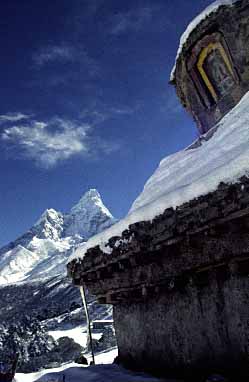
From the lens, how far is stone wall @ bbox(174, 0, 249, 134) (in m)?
8.30

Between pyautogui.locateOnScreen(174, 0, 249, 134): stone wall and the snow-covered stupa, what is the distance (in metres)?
3.67

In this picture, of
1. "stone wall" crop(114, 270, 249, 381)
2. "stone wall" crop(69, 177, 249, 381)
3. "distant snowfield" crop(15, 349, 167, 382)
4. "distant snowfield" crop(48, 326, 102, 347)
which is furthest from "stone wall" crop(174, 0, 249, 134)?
"distant snowfield" crop(48, 326, 102, 347)

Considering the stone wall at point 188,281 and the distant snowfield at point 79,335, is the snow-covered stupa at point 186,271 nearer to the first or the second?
the stone wall at point 188,281

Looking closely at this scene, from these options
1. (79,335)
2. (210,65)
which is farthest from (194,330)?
(79,335)

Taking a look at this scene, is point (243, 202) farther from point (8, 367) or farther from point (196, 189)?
point (8, 367)

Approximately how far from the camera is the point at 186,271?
3.39 metres

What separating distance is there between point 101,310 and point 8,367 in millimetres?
53592

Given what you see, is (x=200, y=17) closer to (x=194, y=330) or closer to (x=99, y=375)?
(x=194, y=330)

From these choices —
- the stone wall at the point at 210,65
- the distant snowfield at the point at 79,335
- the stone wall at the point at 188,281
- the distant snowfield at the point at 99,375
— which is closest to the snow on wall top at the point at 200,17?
the stone wall at the point at 210,65

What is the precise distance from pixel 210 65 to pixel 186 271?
282 inches

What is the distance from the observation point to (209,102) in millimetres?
9375

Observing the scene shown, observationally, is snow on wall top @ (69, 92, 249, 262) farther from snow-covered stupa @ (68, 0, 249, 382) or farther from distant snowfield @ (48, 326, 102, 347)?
distant snowfield @ (48, 326, 102, 347)

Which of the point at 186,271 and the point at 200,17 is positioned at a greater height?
the point at 200,17

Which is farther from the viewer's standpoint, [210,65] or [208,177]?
[210,65]
